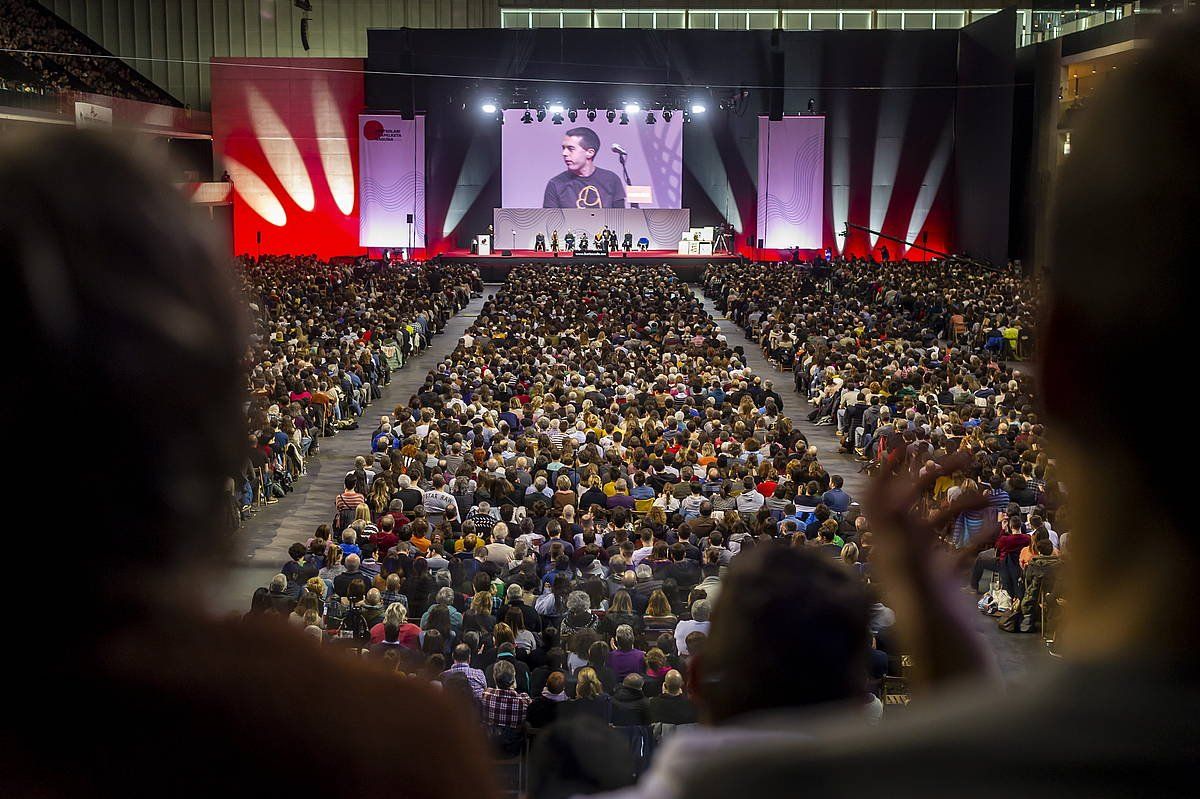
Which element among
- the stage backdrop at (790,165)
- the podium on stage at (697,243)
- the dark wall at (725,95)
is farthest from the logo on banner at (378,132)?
the stage backdrop at (790,165)

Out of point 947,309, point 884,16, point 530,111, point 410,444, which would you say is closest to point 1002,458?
point 410,444

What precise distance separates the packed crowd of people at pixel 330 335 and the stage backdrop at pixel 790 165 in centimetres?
1144

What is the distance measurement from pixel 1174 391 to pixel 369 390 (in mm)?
20493

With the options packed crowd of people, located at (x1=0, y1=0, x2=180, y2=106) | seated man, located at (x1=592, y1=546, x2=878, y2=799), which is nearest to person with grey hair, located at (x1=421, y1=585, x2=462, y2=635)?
seated man, located at (x1=592, y1=546, x2=878, y2=799)

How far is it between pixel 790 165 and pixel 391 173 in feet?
42.5

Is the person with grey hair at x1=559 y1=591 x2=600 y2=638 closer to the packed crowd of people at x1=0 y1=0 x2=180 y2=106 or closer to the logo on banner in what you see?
the packed crowd of people at x1=0 y1=0 x2=180 y2=106

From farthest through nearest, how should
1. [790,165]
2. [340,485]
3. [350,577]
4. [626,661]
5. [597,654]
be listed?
[790,165], [340,485], [350,577], [626,661], [597,654]

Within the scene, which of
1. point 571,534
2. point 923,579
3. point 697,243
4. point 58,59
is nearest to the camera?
point 923,579

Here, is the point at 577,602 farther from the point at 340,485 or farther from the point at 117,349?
the point at 340,485

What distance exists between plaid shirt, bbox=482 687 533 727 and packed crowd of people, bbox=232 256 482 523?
9.78 ft

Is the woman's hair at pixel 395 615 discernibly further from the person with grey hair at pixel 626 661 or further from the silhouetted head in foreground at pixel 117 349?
the silhouetted head in foreground at pixel 117 349

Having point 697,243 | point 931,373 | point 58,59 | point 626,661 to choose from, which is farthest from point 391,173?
point 626,661

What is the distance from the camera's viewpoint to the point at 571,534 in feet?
32.7

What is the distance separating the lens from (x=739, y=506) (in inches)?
437
